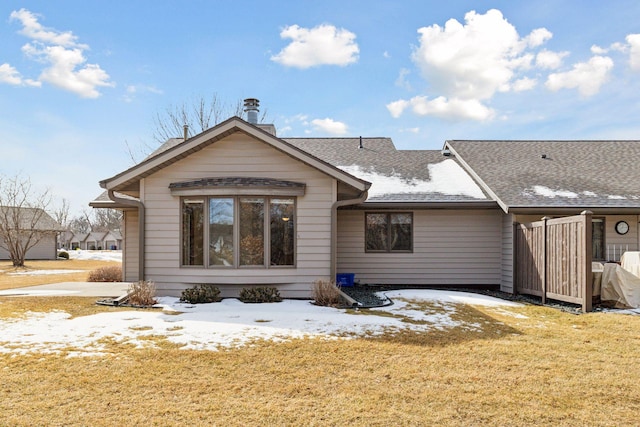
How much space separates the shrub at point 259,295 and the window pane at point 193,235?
3.96ft

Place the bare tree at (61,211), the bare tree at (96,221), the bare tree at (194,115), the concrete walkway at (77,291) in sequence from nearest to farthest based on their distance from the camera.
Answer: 1. the concrete walkway at (77,291)
2. the bare tree at (194,115)
3. the bare tree at (61,211)
4. the bare tree at (96,221)

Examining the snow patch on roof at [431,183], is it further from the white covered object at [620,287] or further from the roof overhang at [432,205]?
the white covered object at [620,287]

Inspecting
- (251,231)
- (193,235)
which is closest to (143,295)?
(193,235)

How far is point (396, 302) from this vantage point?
9797 millimetres

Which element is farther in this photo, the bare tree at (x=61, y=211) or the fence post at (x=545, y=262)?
the bare tree at (x=61, y=211)

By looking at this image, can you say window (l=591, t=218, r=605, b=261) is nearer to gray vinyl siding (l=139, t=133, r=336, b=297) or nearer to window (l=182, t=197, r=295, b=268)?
gray vinyl siding (l=139, t=133, r=336, b=297)

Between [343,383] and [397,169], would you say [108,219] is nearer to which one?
[397,169]

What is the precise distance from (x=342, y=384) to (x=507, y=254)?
9.14 m

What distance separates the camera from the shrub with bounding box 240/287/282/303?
9.37 metres

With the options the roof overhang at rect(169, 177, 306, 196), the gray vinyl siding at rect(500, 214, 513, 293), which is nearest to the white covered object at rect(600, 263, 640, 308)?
the gray vinyl siding at rect(500, 214, 513, 293)

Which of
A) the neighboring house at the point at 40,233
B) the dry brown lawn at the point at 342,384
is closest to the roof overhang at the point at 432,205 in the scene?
the dry brown lawn at the point at 342,384

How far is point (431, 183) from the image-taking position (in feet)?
44.7

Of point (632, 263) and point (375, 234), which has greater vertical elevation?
point (375, 234)

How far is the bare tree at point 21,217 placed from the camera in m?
28.4
